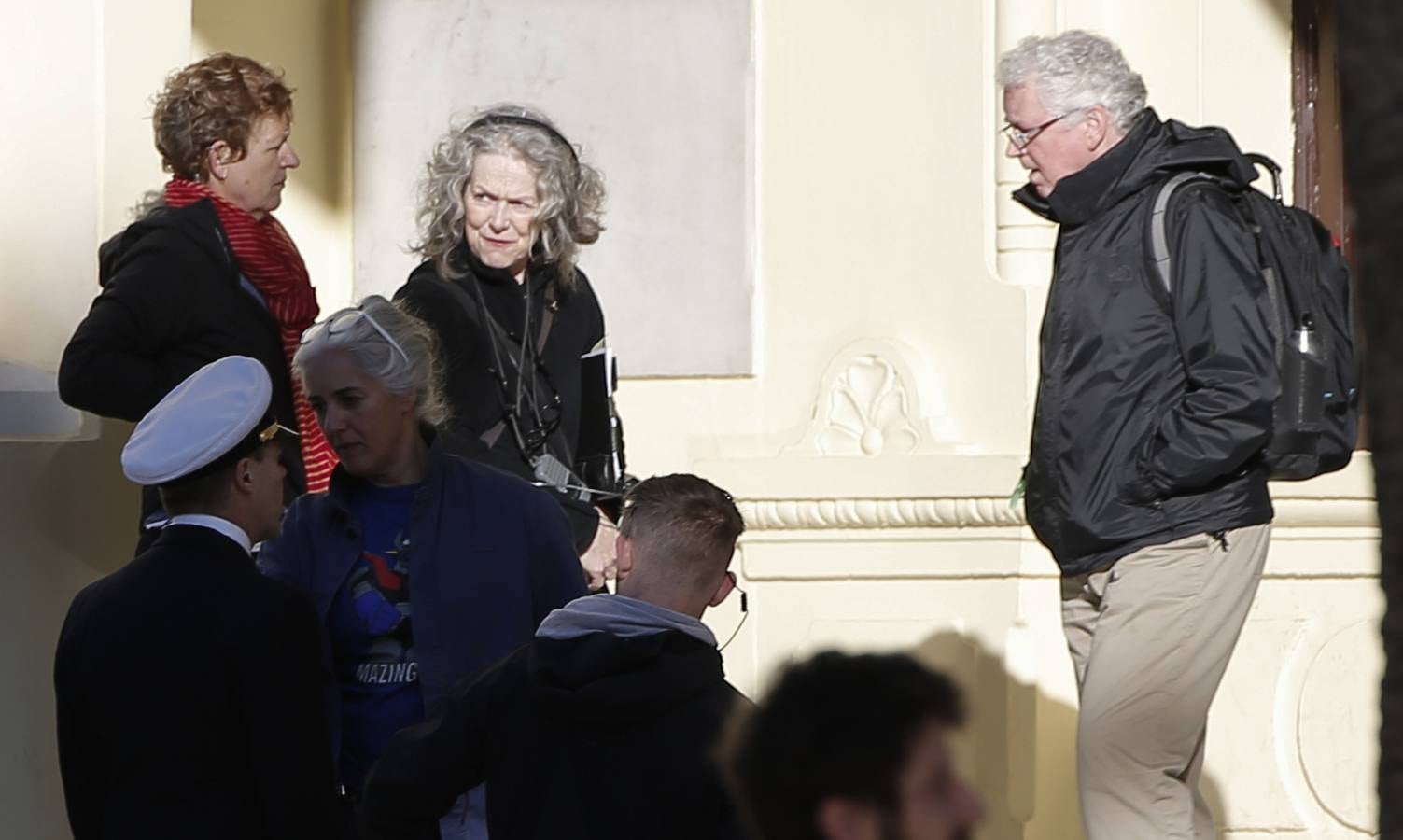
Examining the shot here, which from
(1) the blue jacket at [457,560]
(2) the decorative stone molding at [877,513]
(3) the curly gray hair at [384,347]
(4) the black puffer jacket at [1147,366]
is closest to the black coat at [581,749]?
(1) the blue jacket at [457,560]

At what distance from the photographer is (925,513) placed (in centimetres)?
677

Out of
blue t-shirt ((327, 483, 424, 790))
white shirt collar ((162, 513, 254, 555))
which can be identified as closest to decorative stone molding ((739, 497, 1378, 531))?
blue t-shirt ((327, 483, 424, 790))

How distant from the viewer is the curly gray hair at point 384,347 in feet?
13.7

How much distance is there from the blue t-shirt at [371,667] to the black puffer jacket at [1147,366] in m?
1.42

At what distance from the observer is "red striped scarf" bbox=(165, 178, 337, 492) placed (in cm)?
503

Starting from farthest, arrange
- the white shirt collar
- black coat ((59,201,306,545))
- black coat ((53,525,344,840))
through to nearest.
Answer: black coat ((59,201,306,545))
the white shirt collar
black coat ((53,525,344,840))

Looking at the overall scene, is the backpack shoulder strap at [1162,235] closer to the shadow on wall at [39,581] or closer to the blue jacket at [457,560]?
the blue jacket at [457,560]

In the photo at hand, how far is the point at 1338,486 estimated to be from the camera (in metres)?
6.67

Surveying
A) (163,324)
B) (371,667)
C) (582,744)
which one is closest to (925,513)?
(163,324)

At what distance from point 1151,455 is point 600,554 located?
1.18 meters

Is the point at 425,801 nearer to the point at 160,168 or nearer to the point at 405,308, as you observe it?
the point at 405,308

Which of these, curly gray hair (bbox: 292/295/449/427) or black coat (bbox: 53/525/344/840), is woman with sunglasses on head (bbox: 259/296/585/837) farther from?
black coat (bbox: 53/525/344/840)

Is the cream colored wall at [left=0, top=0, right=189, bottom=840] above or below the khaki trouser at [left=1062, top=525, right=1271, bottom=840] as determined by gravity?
above

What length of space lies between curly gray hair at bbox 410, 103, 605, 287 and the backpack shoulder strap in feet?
3.91
